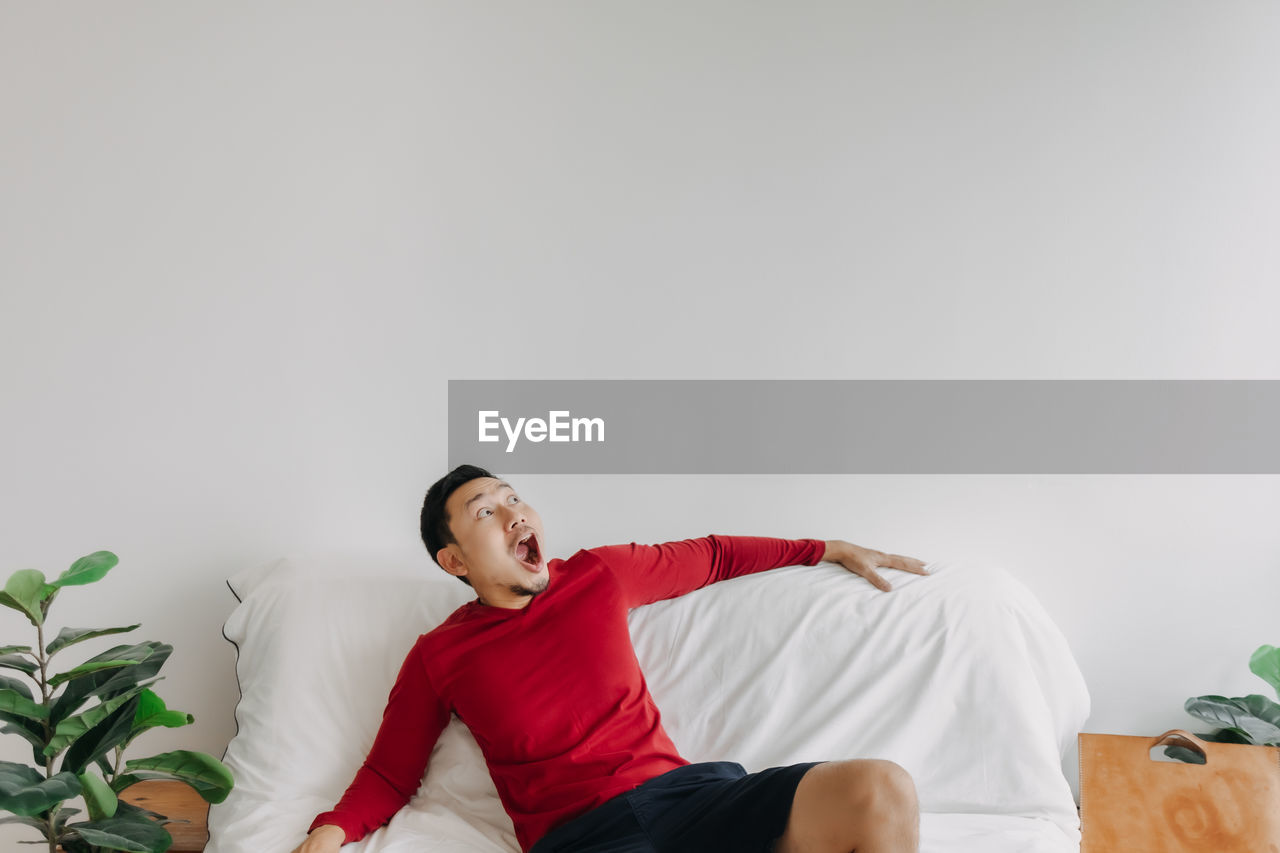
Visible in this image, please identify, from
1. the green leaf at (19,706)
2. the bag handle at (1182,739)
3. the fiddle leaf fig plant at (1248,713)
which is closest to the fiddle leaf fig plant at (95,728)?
the green leaf at (19,706)

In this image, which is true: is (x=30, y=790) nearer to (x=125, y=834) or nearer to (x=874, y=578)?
(x=125, y=834)

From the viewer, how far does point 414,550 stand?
79.2 inches

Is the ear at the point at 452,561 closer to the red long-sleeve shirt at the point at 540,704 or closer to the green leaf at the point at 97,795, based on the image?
the red long-sleeve shirt at the point at 540,704

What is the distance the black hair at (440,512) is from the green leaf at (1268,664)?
1470mm

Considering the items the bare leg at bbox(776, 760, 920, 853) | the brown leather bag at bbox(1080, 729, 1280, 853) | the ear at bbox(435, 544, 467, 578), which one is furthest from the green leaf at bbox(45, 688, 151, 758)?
the brown leather bag at bbox(1080, 729, 1280, 853)

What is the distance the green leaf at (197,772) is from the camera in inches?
53.9

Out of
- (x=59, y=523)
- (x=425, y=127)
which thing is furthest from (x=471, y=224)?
(x=59, y=523)

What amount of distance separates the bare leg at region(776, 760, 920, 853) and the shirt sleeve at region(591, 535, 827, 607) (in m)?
0.53

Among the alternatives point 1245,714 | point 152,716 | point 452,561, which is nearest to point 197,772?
point 152,716

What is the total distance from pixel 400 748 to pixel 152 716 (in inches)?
15.6

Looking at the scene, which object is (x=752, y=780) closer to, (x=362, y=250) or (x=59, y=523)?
(x=362, y=250)

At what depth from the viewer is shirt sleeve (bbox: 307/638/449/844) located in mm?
1502

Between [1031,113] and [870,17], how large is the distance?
15.6 inches

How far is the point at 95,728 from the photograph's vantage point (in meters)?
1.33
